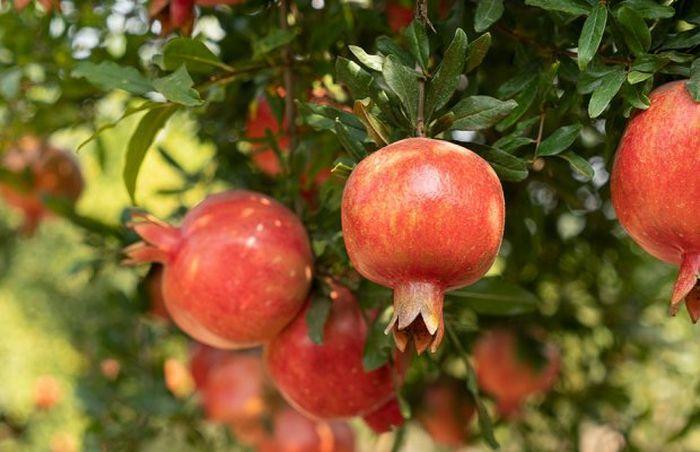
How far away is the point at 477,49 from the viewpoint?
72 cm

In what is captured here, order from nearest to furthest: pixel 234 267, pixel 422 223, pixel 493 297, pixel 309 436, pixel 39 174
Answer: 1. pixel 422 223
2. pixel 234 267
3. pixel 493 297
4. pixel 309 436
5. pixel 39 174

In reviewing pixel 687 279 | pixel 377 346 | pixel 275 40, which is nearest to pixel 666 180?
pixel 687 279

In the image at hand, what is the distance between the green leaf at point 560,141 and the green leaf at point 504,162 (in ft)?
0.15

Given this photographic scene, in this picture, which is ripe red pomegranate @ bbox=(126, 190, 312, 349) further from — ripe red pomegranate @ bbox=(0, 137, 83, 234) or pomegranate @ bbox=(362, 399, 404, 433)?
ripe red pomegranate @ bbox=(0, 137, 83, 234)

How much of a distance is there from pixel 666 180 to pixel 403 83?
211 mm

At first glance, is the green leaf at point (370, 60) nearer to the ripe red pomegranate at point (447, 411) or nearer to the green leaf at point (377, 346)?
the green leaf at point (377, 346)

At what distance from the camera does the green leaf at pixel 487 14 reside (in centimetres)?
78

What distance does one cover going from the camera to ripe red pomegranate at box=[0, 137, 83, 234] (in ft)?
6.07

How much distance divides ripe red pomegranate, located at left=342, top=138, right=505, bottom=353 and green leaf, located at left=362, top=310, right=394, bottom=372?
9.1 inches

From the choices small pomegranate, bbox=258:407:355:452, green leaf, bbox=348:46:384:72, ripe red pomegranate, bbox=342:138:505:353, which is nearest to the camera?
ripe red pomegranate, bbox=342:138:505:353

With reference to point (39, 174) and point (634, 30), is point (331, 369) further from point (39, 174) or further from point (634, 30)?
point (39, 174)

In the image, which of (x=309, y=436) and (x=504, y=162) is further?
(x=309, y=436)

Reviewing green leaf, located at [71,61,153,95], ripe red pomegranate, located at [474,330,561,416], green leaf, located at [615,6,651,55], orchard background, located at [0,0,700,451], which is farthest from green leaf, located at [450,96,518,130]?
ripe red pomegranate, located at [474,330,561,416]

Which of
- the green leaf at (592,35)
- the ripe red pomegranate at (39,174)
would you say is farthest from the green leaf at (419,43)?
the ripe red pomegranate at (39,174)
